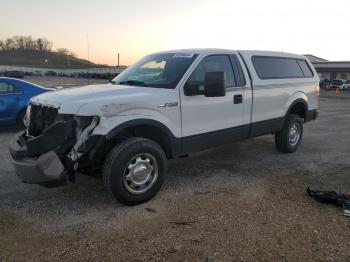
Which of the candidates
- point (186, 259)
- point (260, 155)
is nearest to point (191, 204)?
point (186, 259)

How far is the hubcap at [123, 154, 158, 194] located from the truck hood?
648 mm

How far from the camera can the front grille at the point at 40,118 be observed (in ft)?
15.1

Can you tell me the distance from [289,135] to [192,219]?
150 inches

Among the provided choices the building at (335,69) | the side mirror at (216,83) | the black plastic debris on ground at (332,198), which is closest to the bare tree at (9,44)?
the building at (335,69)

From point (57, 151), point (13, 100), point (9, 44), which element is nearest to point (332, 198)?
A: point (57, 151)

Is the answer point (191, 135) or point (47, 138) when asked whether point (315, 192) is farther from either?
point (47, 138)

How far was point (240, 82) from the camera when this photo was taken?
5.91 metres

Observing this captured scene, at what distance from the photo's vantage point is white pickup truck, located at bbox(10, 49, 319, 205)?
4.21 meters

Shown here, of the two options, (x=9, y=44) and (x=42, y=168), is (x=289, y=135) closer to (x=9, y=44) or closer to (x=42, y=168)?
(x=42, y=168)

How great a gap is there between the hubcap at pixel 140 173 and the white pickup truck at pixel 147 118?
0.01m

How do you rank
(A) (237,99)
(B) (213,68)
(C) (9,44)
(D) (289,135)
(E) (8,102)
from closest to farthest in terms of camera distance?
1. (B) (213,68)
2. (A) (237,99)
3. (D) (289,135)
4. (E) (8,102)
5. (C) (9,44)

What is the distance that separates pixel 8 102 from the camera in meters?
9.25

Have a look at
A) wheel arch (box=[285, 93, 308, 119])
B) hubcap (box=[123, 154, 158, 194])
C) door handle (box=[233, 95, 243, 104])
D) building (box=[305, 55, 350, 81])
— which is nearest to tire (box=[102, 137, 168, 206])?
hubcap (box=[123, 154, 158, 194])

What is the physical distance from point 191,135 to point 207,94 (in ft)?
2.16
